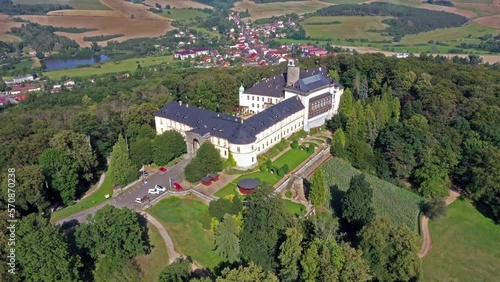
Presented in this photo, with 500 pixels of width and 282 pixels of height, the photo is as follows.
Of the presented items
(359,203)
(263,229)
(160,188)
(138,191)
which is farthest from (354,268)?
(138,191)

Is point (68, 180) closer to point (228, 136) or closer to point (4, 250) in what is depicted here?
point (4, 250)

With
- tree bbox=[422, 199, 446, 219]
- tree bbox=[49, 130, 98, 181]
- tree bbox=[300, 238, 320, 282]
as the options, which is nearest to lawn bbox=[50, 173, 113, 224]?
tree bbox=[49, 130, 98, 181]

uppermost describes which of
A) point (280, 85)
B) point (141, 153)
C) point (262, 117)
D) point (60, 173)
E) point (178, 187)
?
point (280, 85)

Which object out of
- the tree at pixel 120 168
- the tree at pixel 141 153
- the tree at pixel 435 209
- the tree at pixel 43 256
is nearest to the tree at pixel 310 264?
the tree at pixel 43 256

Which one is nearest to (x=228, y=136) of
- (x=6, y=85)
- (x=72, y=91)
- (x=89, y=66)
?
(x=72, y=91)

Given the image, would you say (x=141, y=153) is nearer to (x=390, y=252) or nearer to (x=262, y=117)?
(x=262, y=117)
